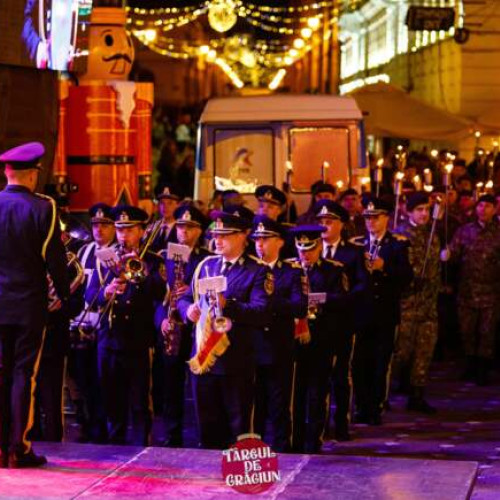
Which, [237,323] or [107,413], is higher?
[237,323]

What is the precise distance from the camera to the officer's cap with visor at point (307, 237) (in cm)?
1251

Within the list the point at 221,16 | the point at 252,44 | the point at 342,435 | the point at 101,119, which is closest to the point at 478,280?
the point at 342,435

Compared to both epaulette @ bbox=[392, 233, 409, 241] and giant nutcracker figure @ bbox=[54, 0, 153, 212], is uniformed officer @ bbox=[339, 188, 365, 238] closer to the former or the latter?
epaulette @ bbox=[392, 233, 409, 241]

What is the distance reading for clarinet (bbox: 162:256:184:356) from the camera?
1226 centimetres

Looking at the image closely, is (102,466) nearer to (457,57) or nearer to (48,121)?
(48,121)

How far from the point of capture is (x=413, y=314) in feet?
49.7

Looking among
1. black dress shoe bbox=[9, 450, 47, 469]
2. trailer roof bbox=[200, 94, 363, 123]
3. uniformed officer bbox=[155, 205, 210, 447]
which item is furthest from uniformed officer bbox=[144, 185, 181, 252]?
trailer roof bbox=[200, 94, 363, 123]

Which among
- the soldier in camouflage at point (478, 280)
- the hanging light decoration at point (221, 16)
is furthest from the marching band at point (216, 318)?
the hanging light decoration at point (221, 16)

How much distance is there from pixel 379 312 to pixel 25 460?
5.28 m

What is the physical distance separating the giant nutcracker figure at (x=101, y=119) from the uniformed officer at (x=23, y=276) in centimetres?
809

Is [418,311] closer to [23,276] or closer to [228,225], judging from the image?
[228,225]

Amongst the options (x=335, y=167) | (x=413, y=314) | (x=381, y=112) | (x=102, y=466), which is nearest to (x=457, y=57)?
(x=381, y=112)

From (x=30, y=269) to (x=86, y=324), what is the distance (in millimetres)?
2730

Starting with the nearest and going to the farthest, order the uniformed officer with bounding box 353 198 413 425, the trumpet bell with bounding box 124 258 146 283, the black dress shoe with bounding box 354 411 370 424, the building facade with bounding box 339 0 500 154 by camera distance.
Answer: the trumpet bell with bounding box 124 258 146 283
the black dress shoe with bounding box 354 411 370 424
the uniformed officer with bounding box 353 198 413 425
the building facade with bounding box 339 0 500 154
